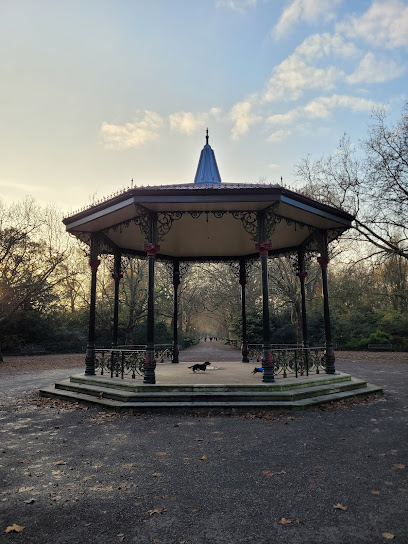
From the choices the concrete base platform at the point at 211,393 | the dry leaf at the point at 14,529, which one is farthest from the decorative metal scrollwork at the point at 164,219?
the dry leaf at the point at 14,529

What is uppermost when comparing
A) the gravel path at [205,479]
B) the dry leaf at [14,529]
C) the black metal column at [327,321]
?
the black metal column at [327,321]

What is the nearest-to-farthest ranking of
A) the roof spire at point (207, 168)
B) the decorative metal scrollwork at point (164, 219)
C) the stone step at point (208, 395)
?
the stone step at point (208, 395) < the decorative metal scrollwork at point (164, 219) < the roof spire at point (207, 168)

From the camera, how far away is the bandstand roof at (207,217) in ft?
31.1

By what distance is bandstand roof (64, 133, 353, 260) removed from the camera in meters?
9.48

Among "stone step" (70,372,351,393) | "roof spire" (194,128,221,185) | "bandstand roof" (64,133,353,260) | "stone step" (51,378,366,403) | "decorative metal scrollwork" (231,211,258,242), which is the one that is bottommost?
"stone step" (51,378,366,403)

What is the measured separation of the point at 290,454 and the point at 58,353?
27524mm

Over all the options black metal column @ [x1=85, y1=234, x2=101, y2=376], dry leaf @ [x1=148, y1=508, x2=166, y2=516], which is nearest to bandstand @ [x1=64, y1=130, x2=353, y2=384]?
black metal column @ [x1=85, y1=234, x2=101, y2=376]

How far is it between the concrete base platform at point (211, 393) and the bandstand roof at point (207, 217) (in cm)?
419

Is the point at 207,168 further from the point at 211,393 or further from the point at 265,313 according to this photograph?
the point at 211,393

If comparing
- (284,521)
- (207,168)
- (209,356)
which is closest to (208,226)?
(207,168)

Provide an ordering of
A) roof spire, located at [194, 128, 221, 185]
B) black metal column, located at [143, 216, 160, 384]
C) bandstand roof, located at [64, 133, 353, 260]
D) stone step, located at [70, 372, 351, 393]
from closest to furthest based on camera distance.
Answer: stone step, located at [70, 372, 351, 393]
black metal column, located at [143, 216, 160, 384]
bandstand roof, located at [64, 133, 353, 260]
roof spire, located at [194, 128, 221, 185]

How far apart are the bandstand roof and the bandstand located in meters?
0.02

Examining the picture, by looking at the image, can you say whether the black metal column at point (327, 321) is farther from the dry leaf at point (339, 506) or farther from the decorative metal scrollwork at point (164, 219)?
the dry leaf at point (339, 506)

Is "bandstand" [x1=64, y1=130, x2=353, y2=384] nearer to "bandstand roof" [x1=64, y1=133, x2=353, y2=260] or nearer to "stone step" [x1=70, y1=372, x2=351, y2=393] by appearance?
"bandstand roof" [x1=64, y1=133, x2=353, y2=260]
